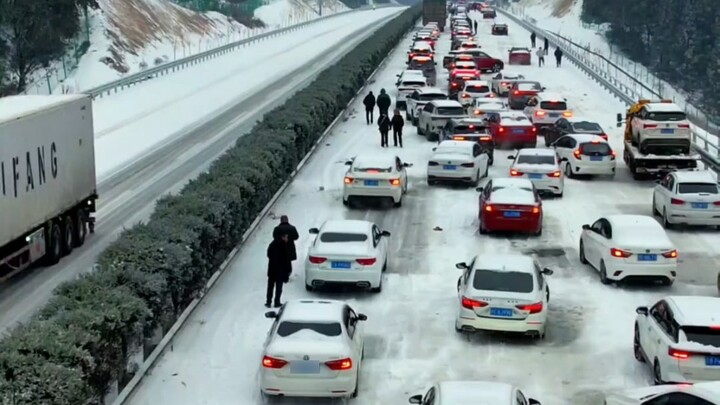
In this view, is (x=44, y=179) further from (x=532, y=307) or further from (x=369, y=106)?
(x=369, y=106)

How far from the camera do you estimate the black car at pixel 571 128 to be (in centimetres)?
3938

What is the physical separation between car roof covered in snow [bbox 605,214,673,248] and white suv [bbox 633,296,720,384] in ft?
17.7

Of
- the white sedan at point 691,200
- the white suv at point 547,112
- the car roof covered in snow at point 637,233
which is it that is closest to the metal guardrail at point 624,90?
the white suv at point 547,112

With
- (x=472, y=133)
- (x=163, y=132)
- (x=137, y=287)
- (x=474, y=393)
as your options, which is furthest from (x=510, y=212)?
(x=163, y=132)

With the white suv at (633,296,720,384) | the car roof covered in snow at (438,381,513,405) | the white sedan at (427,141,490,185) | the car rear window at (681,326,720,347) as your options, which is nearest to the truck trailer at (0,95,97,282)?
the car roof covered in snow at (438,381,513,405)

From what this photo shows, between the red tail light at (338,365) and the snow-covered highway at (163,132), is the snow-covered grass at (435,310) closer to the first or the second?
the red tail light at (338,365)

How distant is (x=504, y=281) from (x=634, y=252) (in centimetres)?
444

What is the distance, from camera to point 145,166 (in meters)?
37.8

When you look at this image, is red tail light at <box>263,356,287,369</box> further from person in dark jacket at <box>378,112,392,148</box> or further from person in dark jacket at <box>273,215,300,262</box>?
person in dark jacket at <box>378,112,392,148</box>

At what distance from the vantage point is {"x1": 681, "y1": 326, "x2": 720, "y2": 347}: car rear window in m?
16.0

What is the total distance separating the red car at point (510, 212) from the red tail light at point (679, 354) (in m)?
11.0

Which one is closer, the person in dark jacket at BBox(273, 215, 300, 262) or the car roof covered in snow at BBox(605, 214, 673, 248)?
the person in dark jacket at BBox(273, 215, 300, 262)

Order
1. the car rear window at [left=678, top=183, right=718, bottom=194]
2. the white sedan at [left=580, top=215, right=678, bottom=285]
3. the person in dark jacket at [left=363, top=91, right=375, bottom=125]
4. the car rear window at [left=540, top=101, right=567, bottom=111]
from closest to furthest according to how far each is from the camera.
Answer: the white sedan at [left=580, top=215, right=678, bottom=285] < the car rear window at [left=678, top=183, right=718, bottom=194] < the car rear window at [left=540, top=101, right=567, bottom=111] < the person in dark jacket at [left=363, top=91, right=375, bottom=125]

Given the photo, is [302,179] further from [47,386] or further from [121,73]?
[121,73]
